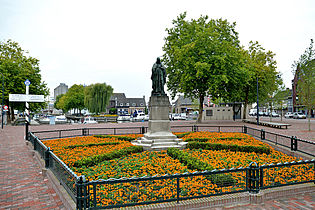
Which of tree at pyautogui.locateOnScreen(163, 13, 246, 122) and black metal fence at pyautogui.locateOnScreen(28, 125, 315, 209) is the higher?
tree at pyautogui.locateOnScreen(163, 13, 246, 122)

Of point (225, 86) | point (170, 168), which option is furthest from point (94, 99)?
point (170, 168)

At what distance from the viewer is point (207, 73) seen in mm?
27000

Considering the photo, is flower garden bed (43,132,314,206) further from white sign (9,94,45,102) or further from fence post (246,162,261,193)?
white sign (9,94,45,102)

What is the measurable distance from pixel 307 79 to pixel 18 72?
37.8 m

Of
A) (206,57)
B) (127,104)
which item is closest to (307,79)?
(206,57)

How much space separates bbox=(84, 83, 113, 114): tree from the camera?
180 ft

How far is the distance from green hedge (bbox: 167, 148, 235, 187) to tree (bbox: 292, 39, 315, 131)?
1775cm

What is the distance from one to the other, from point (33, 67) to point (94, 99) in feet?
64.5

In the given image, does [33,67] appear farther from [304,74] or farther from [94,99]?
[304,74]

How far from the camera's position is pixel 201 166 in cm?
722

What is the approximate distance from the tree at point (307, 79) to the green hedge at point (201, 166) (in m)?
17.7

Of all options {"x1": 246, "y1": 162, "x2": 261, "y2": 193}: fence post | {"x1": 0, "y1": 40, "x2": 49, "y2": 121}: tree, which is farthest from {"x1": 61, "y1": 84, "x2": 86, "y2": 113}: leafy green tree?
{"x1": 246, "y1": 162, "x2": 261, "y2": 193}: fence post

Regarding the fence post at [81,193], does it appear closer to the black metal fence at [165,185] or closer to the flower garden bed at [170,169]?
the black metal fence at [165,185]

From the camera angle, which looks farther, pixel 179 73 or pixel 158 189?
pixel 179 73
